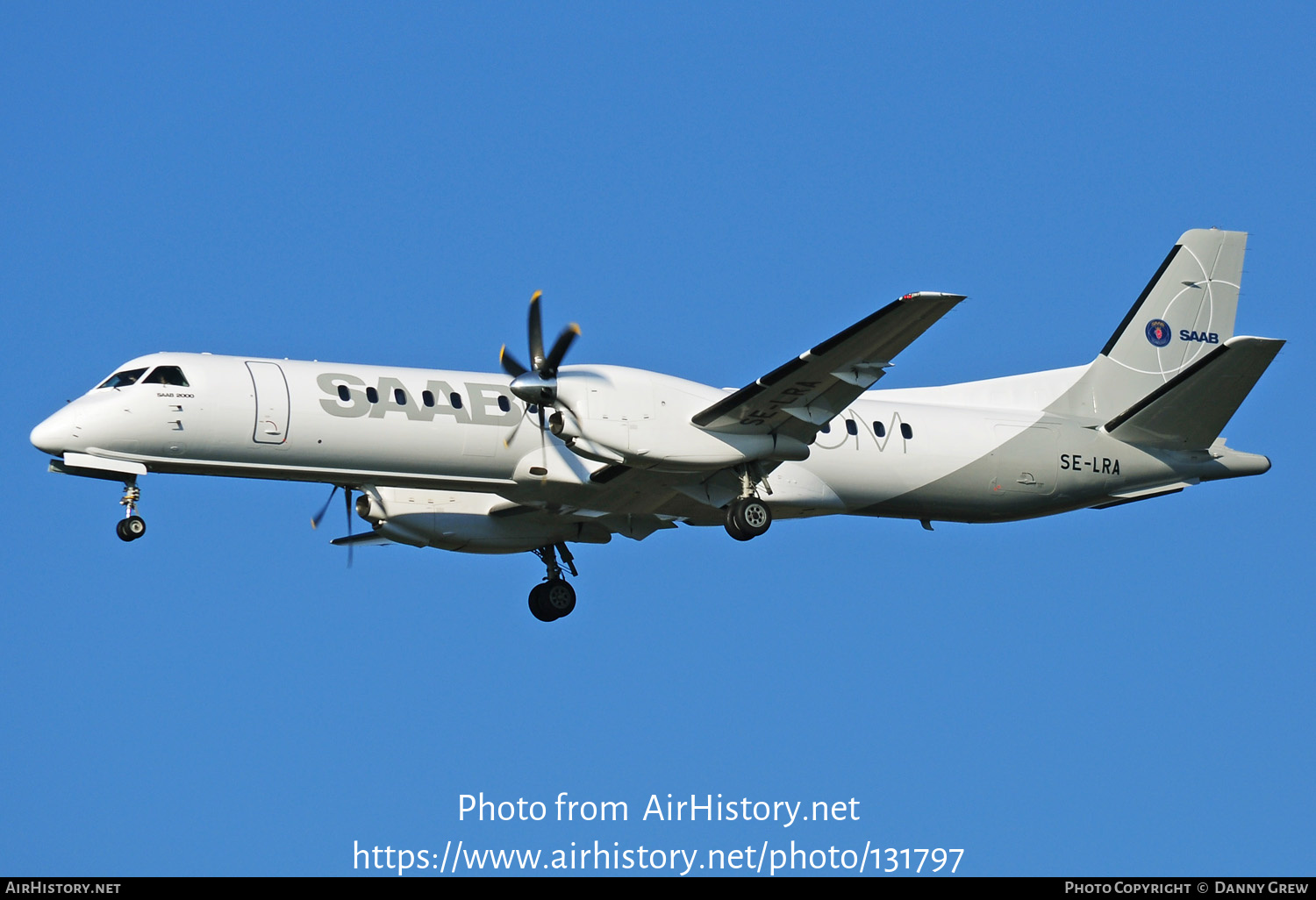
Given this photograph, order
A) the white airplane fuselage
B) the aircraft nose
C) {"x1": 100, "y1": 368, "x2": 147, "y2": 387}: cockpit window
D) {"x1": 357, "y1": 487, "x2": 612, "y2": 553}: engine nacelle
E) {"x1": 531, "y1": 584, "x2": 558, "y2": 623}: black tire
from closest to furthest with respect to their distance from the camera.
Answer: the aircraft nose
the white airplane fuselage
{"x1": 100, "y1": 368, "x2": 147, "y2": 387}: cockpit window
{"x1": 357, "y1": 487, "x2": 612, "y2": 553}: engine nacelle
{"x1": 531, "y1": 584, "x2": 558, "y2": 623}: black tire

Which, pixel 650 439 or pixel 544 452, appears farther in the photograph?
pixel 544 452

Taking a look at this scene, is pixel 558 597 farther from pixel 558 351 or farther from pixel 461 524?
A: pixel 558 351

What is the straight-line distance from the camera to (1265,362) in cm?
2133

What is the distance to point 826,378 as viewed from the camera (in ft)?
63.2

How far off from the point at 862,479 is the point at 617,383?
4019mm

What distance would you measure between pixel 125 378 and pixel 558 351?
17.5 ft

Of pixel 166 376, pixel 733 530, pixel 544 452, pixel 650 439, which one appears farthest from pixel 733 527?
pixel 166 376

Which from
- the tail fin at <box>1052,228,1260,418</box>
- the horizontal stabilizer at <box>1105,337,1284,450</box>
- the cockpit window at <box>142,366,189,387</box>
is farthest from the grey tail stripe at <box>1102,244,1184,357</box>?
the cockpit window at <box>142,366,189,387</box>

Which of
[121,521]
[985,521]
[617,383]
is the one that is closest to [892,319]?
[617,383]

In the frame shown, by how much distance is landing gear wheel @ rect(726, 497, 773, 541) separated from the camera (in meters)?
20.4

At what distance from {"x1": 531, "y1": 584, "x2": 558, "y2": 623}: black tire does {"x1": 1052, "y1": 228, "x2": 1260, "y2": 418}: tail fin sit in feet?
29.1

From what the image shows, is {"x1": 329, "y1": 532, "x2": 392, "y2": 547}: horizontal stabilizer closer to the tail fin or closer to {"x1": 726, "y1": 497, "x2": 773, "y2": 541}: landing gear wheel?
{"x1": 726, "y1": 497, "x2": 773, "y2": 541}: landing gear wheel

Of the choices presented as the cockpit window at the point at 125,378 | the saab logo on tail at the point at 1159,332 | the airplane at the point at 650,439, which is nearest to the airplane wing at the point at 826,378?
the airplane at the point at 650,439
